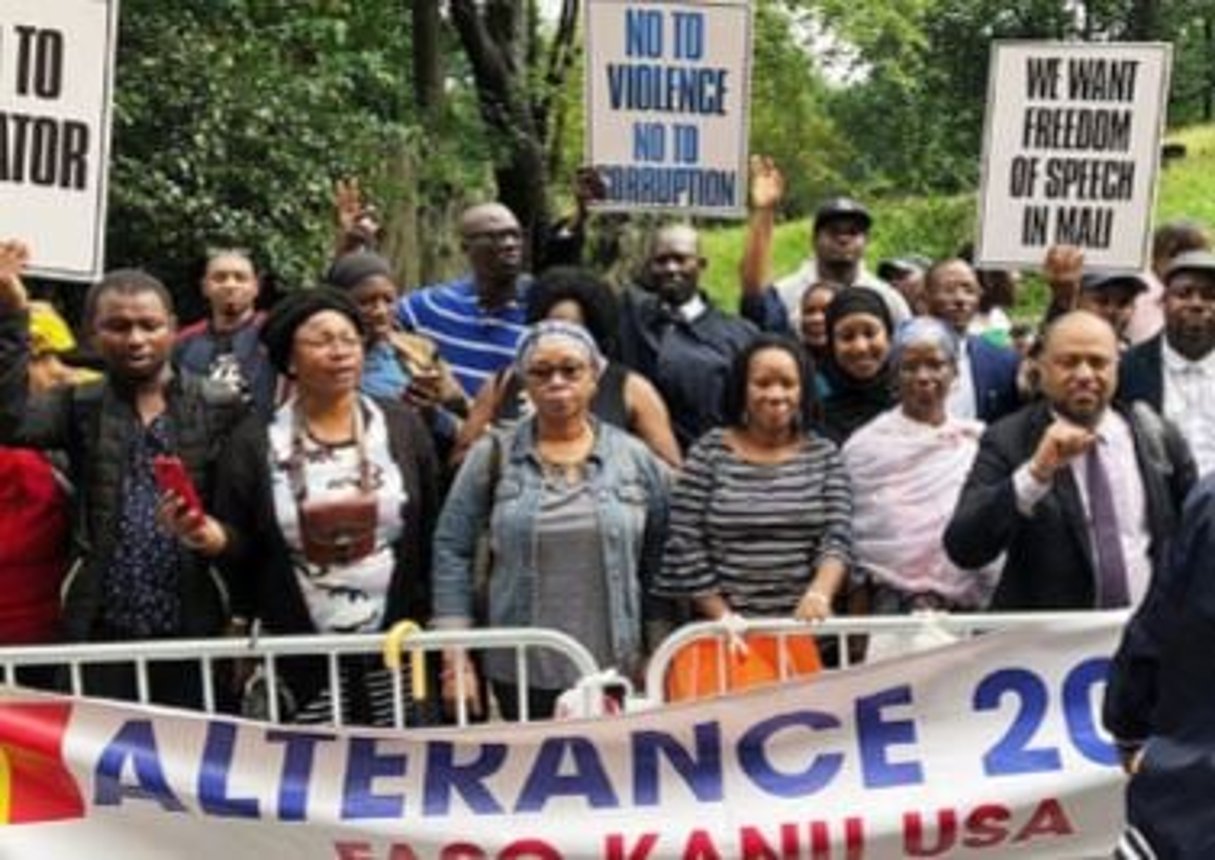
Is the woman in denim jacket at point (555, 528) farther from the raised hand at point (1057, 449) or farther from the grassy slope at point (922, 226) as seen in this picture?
the grassy slope at point (922, 226)

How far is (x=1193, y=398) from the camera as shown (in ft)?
19.8

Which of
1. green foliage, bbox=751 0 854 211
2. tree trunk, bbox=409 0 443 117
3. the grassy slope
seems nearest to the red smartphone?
green foliage, bbox=751 0 854 211

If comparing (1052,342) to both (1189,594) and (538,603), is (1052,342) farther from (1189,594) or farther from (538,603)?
(1189,594)

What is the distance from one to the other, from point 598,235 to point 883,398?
10407 mm

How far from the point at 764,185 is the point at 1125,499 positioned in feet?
8.72

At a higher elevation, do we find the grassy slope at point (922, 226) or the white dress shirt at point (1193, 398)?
the grassy slope at point (922, 226)

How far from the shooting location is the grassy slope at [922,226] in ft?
86.6

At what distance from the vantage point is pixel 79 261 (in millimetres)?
5660

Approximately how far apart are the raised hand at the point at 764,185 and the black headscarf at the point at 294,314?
239 cm

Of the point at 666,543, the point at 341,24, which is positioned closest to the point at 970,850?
the point at 666,543

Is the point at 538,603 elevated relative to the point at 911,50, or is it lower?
lower

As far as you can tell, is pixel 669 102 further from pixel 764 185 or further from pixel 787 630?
pixel 787 630

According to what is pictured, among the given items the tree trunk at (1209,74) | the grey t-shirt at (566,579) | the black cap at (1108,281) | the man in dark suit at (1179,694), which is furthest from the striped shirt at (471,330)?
the tree trunk at (1209,74)

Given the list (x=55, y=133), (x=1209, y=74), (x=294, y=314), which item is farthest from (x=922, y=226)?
(x=294, y=314)
